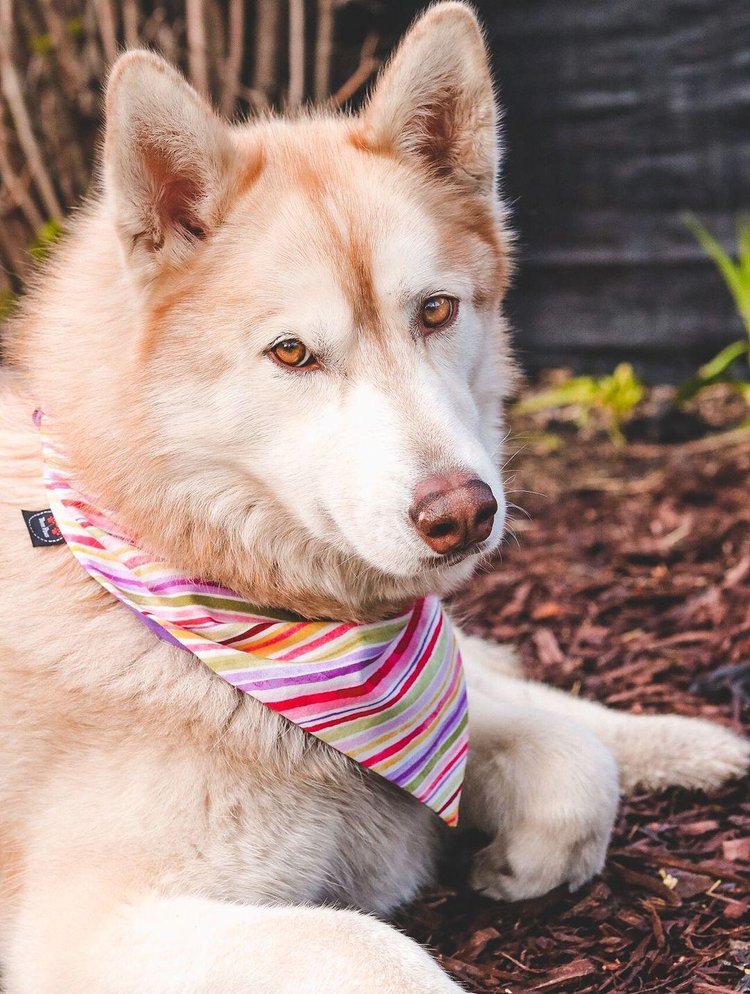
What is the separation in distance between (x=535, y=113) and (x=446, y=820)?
13.6 feet

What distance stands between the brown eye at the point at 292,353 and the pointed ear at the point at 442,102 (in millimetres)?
557

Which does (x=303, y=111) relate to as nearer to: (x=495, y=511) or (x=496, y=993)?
(x=495, y=511)

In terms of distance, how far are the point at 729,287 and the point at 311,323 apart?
3.76 meters

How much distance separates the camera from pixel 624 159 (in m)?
5.48

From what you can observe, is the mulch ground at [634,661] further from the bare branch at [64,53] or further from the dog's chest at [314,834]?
the bare branch at [64,53]

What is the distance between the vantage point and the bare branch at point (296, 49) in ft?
16.9

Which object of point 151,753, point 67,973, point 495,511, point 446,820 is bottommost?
point 446,820

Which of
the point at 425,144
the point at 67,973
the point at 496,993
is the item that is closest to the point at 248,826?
the point at 67,973

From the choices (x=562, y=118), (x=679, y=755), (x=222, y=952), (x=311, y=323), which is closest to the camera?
(x=222, y=952)

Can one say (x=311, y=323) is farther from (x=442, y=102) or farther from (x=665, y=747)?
(x=665, y=747)

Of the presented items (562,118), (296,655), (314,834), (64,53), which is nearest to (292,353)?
(296,655)

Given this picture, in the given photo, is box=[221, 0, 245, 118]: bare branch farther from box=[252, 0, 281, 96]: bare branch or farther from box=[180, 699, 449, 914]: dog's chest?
box=[180, 699, 449, 914]: dog's chest

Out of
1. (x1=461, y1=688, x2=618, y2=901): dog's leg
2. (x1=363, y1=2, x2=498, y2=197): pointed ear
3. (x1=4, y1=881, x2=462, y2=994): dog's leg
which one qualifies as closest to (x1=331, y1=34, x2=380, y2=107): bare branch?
(x1=363, y1=2, x2=498, y2=197): pointed ear

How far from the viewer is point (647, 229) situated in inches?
218
